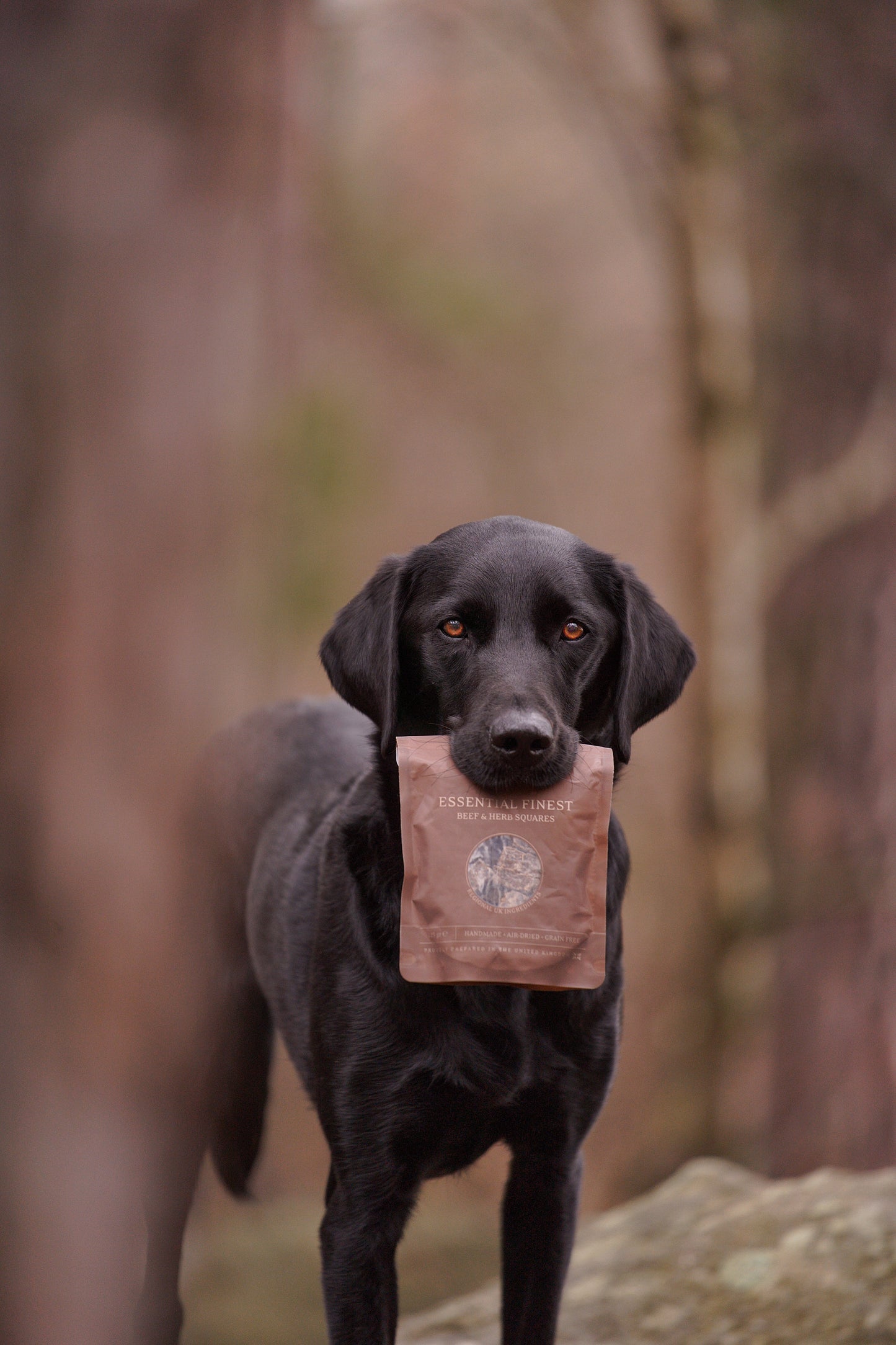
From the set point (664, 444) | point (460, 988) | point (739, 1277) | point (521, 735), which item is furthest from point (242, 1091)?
point (664, 444)

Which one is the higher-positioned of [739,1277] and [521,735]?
[521,735]

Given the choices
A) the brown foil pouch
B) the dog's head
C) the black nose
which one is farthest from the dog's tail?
the black nose

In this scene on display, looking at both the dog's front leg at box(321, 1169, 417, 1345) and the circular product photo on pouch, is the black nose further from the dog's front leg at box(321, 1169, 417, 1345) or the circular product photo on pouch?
the dog's front leg at box(321, 1169, 417, 1345)

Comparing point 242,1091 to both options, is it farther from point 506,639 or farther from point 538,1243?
point 506,639

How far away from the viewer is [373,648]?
2.14m

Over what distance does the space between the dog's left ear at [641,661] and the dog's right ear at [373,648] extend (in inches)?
15.5

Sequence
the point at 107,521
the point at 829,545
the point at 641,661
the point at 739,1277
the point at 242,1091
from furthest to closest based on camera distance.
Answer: the point at 829,545 → the point at 242,1091 → the point at 739,1277 → the point at 641,661 → the point at 107,521

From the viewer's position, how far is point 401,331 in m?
5.57

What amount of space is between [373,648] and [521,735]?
0.46 metres

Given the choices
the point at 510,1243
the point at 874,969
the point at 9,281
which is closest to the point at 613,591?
the point at 510,1243

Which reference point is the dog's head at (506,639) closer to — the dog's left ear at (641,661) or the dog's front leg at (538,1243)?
the dog's left ear at (641,661)

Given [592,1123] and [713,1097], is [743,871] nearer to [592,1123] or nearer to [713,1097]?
[713,1097]

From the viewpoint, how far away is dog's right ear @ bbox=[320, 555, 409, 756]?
2.10 metres

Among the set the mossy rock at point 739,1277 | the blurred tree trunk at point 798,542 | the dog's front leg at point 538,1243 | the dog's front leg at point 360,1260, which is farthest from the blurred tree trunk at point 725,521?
the dog's front leg at point 360,1260
